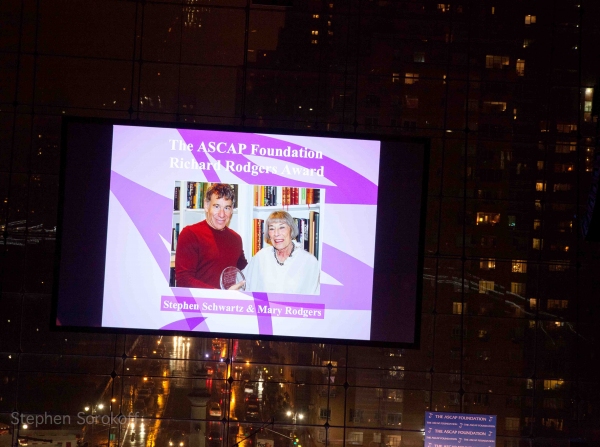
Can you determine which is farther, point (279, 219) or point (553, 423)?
point (553, 423)

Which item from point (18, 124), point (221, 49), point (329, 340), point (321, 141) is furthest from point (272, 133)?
point (18, 124)

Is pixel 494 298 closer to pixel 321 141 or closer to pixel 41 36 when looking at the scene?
pixel 321 141

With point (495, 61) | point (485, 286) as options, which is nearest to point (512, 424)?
point (485, 286)

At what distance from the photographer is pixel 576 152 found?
5375 millimetres

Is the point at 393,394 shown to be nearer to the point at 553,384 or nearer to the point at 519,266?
the point at 553,384

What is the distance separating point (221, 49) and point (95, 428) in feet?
10.3

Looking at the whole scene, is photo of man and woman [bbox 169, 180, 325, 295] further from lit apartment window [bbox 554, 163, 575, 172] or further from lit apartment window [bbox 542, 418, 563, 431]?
lit apartment window [bbox 542, 418, 563, 431]

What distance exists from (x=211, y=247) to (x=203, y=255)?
8cm

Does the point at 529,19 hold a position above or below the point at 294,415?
above

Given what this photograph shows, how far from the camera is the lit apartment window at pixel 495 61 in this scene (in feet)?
17.7

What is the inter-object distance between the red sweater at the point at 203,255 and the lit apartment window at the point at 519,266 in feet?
7.02

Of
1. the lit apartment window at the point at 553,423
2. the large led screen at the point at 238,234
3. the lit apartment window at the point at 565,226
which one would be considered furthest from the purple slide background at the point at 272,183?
the lit apartment window at the point at 553,423

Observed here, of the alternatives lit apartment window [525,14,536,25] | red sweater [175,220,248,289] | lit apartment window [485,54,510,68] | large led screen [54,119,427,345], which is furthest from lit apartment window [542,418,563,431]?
lit apartment window [525,14,536,25]

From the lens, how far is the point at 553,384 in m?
5.33
